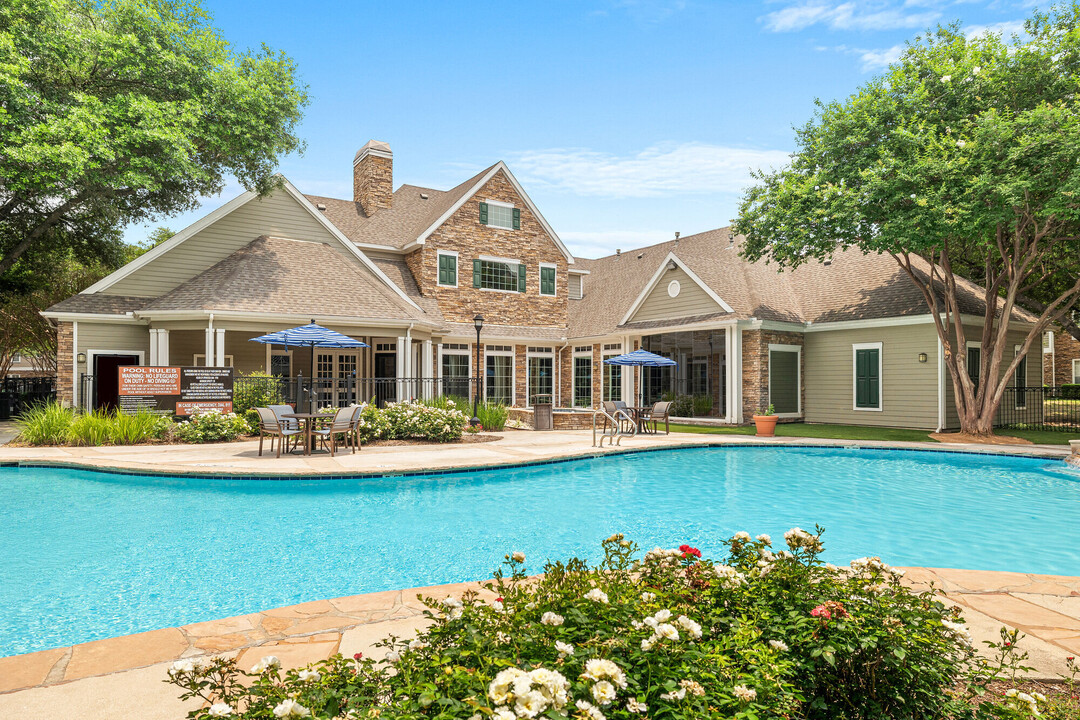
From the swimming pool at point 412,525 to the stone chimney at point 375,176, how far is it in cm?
1701

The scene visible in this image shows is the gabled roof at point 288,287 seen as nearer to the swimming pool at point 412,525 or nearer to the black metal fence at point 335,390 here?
the black metal fence at point 335,390

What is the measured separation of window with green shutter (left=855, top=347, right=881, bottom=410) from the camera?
61.6 feet

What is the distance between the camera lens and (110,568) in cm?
564

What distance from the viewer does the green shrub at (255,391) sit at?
16.0 meters

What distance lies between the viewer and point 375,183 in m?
25.1

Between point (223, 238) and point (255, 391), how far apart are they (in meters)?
5.89

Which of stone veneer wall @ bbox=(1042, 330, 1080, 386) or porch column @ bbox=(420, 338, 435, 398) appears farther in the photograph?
stone veneer wall @ bbox=(1042, 330, 1080, 386)

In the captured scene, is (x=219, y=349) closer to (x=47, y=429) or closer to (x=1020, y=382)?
(x=47, y=429)

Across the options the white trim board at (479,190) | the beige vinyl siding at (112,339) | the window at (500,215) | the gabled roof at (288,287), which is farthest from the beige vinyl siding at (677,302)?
the beige vinyl siding at (112,339)

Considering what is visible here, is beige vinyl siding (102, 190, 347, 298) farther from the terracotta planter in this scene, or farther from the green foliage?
the terracotta planter

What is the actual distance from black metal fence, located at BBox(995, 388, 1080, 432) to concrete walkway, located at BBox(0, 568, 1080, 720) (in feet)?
59.6

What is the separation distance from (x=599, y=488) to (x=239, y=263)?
14.2 meters

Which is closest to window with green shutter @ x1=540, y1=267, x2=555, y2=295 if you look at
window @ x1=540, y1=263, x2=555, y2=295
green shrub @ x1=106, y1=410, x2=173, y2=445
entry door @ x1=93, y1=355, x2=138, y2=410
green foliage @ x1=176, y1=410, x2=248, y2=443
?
window @ x1=540, y1=263, x2=555, y2=295

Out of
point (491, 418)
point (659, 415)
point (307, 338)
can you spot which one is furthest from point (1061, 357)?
point (307, 338)
